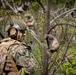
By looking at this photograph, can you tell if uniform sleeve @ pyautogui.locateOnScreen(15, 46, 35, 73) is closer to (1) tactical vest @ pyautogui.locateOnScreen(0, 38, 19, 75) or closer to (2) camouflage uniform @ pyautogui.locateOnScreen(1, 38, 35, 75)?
(2) camouflage uniform @ pyautogui.locateOnScreen(1, 38, 35, 75)

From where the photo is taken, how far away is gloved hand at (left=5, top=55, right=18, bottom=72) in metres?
3.96

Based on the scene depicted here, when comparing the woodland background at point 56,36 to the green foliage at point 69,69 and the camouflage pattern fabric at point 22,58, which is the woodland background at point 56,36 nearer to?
the green foliage at point 69,69

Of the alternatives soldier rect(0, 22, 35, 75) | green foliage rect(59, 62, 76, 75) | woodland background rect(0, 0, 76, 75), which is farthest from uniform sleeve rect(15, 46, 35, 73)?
green foliage rect(59, 62, 76, 75)

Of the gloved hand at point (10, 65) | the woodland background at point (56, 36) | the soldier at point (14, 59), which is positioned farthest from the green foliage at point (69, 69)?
the gloved hand at point (10, 65)

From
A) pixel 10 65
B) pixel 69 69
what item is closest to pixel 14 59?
pixel 10 65

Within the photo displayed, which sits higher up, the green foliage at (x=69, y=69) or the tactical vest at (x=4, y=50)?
the tactical vest at (x=4, y=50)

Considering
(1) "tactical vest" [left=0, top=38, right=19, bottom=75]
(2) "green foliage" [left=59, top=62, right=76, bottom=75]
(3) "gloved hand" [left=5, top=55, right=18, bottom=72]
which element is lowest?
(2) "green foliage" [left=59, top=62, right=76, bottom=75]

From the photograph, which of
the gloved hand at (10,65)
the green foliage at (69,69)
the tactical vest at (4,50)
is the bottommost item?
the green foliage at (69,69)

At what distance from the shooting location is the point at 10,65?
3982 millimetres

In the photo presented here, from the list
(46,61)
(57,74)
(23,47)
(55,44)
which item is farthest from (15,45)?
(55,44)

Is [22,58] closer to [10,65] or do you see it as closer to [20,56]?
[20,56]

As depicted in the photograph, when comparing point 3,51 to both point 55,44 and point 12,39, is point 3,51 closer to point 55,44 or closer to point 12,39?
point 12,39

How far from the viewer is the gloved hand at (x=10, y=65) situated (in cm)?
396

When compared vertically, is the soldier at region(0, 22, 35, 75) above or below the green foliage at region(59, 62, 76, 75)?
above
